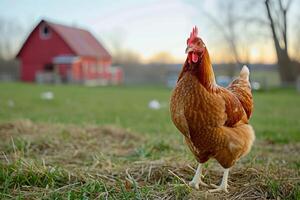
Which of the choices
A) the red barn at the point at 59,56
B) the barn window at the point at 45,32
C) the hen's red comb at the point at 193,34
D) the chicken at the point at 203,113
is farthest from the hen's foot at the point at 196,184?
the barn window at the point at 45,32

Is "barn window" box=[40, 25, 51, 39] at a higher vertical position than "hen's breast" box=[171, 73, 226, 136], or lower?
higher

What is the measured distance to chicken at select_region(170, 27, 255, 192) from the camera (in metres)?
2.43

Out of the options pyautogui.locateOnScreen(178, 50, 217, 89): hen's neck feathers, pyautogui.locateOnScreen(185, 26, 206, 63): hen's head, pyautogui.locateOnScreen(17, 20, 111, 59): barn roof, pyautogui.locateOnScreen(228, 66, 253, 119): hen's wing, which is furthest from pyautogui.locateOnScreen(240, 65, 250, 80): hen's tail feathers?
pyautogui.locateOnScreen(17, 20, 111, 59): barn roof

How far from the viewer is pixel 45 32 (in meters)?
31.4

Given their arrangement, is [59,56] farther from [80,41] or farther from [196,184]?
[196,184]

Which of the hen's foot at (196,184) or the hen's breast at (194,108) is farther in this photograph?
the hen's foot at (196,184)

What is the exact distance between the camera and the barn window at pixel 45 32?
31.1 m

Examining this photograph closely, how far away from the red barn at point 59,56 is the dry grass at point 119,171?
1057 inches

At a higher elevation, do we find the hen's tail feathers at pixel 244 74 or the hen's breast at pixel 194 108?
the hen's tail feathers at pixel 244 74

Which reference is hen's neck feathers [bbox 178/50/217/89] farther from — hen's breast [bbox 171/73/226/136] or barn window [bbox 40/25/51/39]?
barn window [bbox 40/25/51/39]

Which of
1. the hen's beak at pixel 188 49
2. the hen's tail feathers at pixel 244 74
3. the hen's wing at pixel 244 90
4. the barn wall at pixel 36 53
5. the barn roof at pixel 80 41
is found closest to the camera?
the hen's beak at pixel 188 49

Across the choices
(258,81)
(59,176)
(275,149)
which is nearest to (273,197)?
(59,176)

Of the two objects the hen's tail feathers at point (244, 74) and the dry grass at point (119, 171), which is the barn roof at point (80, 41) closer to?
the dry grass at point (119, 171)

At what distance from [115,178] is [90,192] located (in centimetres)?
45
